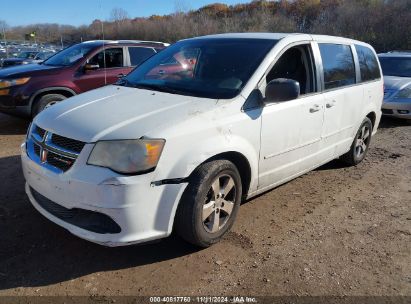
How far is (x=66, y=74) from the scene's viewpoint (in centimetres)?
736

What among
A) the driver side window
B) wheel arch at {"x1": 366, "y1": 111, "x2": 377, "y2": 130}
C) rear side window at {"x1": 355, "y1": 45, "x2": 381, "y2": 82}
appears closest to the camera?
the driver side window

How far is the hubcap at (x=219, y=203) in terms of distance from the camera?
3279 mm

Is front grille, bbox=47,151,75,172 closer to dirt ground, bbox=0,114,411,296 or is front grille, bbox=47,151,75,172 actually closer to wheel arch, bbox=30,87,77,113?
dirt ground, bbox=0,114,411,296

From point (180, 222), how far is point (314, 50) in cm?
254

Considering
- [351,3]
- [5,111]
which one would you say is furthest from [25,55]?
[351,3]

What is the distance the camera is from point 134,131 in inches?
A: 113

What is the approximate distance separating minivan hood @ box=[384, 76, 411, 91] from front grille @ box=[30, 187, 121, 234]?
8235mm

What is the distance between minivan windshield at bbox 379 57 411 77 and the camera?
9.98m

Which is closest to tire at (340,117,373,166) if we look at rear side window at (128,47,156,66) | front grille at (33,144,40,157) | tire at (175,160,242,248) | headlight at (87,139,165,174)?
tire at (175,160,242,248)

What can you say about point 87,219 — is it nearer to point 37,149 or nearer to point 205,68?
point 37,149

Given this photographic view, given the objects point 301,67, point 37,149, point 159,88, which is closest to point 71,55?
point 159,88

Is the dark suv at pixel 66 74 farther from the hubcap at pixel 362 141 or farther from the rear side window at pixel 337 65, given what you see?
the hubcap at pixel 362 141

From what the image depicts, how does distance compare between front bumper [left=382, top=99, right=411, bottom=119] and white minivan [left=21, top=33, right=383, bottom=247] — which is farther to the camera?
front bumper [left=382, top=99, right=411, bottom=119]

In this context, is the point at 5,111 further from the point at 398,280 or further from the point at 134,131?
the point at 398,280
